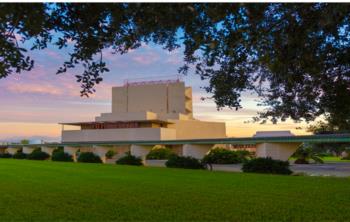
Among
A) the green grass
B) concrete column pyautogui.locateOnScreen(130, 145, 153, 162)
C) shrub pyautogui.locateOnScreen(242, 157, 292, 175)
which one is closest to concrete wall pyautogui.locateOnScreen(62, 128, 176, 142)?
concrete column pyautogui.locateOnScreen(130, 145, 153, 162)

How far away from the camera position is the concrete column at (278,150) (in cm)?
3489

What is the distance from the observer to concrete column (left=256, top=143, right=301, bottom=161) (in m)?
34.9

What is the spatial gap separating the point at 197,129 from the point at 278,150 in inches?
2002

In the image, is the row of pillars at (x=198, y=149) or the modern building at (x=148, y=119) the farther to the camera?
the modern building at (x=148, y=119)

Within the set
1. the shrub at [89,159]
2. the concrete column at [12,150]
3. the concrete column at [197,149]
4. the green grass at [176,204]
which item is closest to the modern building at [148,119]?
the concrete column at [12,150]

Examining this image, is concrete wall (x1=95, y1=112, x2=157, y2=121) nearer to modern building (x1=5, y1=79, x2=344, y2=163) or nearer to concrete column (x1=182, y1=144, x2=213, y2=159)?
modern building (x1=5, y1=79, x2=344, y2=163)

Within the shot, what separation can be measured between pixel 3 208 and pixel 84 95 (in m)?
6.28

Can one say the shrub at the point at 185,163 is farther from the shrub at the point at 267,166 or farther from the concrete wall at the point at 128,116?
the concrete wall at the point at 128,116

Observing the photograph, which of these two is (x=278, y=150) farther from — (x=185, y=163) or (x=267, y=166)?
(x=267, y=166)

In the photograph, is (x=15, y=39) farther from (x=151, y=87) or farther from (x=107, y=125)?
(x=151, y=87)

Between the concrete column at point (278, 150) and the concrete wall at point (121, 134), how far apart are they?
39.0m

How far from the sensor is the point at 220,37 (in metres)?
5.64

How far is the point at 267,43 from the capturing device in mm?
5523

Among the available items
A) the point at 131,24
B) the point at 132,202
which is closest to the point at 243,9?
the point at 131,24
